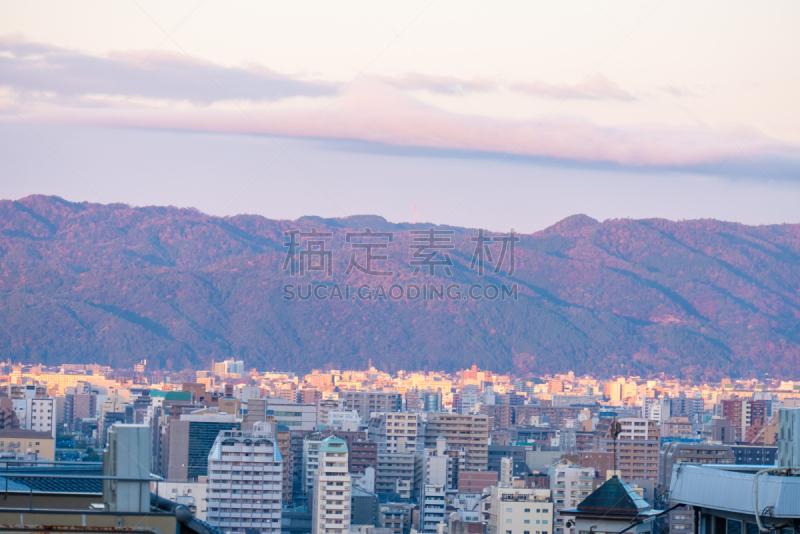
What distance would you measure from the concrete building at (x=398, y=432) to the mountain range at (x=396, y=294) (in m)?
26.1

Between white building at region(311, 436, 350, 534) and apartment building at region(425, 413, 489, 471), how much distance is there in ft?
49.8

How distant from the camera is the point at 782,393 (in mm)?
50531

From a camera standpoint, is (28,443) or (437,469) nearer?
(28,443)

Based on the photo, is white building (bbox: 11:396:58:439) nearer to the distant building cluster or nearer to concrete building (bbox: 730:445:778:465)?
the distant building cluster

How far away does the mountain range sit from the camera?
61844 millimetres

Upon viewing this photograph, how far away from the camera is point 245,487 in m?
19.7

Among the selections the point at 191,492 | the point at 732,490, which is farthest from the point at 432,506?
the point at 732,490

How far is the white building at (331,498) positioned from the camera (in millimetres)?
18398

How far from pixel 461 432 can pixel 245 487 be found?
17249mm

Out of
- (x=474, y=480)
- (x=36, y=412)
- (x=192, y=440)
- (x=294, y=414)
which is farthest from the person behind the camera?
(x=294, y=414)

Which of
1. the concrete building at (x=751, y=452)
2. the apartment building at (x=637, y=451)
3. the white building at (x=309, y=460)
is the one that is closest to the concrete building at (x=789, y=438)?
the white building at (x=309, y=460)

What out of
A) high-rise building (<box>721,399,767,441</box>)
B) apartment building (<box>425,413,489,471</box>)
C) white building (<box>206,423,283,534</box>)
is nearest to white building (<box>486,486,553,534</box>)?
white building (<box>206,423,283,534</box>)

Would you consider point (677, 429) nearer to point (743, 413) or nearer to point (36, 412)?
point (743, 413)

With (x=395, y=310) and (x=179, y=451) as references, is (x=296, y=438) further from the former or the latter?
(x=395, y=310)
